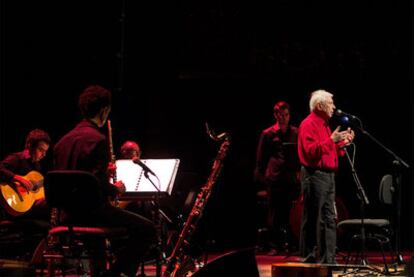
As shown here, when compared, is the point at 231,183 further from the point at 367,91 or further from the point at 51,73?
the point at 51,73

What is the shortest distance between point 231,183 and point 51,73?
9.60 feet

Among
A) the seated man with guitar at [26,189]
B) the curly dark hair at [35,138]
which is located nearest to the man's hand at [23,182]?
the seated man with guitar at [26,189]

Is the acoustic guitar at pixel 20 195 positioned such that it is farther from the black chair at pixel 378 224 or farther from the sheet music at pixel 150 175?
the black chair at pixel 378 224

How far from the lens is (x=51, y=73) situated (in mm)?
9125

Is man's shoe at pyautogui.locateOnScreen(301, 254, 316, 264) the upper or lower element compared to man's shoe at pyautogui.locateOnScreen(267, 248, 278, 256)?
upper

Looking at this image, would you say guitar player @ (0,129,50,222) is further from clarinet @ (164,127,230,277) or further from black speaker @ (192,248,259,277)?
→ black speaker @ (192,248,259,277)

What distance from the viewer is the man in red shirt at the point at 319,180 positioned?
22.6ft

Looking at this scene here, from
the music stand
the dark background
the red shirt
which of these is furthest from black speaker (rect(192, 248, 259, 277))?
the dark background

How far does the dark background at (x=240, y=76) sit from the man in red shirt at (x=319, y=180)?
2775 mm

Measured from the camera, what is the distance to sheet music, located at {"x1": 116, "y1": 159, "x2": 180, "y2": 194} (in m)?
6.11

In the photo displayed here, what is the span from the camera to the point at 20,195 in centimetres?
746

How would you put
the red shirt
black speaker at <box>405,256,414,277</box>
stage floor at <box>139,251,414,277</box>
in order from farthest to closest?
1. the red shirt
2. stage floor at <box>139,251,414,277</box>
3. black speaker at <box>405,256,414,277</box>

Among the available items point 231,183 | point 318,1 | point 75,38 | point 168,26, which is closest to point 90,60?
point 75,38

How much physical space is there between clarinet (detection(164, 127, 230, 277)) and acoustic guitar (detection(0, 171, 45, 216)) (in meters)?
1.73
